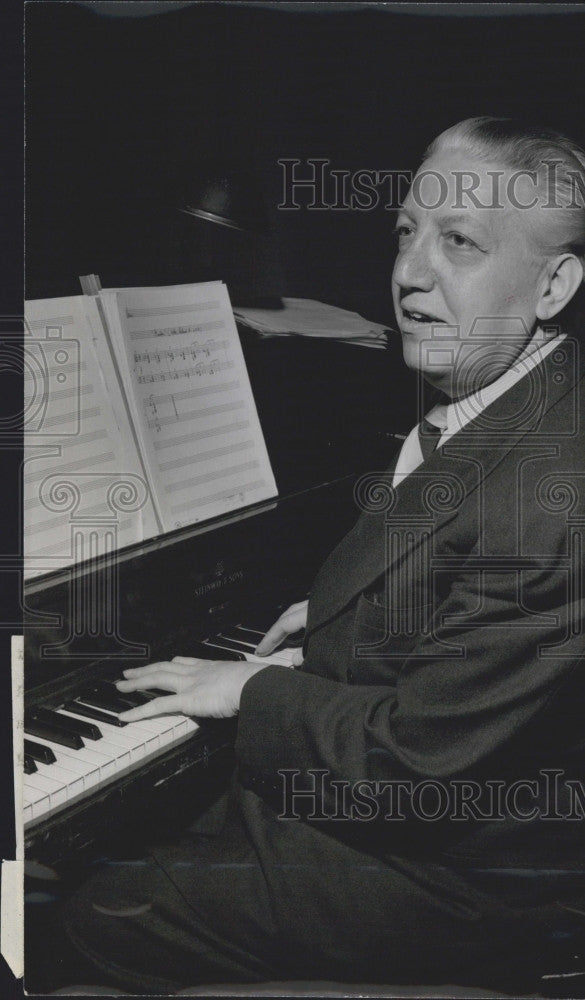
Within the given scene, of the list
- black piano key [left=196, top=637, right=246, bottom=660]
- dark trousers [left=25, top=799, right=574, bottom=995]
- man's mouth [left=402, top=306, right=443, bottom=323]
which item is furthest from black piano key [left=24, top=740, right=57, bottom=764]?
man's mouth [left=402, top=306, right=443, bottom=323]

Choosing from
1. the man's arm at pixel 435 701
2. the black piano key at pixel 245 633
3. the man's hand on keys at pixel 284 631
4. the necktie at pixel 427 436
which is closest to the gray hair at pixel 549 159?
the necktie at pixel 427 436

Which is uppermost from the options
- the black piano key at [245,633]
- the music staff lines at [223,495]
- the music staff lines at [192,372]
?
the music staff lines at [192,372]

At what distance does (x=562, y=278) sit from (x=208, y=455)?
70 cm

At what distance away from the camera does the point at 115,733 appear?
4.61ft

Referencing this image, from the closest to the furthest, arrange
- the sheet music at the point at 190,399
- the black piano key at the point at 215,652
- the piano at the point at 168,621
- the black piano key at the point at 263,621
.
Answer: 1. the piano at the point at 168,621
2. the sheet music at the point at 190,399
3. the black piano key at the point at 215,652
4. the black piano key at the point at 263,621

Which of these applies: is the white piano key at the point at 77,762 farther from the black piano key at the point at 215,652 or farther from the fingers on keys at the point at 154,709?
the black piano key at the point at 215,652

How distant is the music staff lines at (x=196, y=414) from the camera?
61.5 inches

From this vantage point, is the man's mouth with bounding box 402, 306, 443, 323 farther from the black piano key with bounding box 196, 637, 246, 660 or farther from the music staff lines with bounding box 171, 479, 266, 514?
the black piano key with bounding box 196, 637, 246, 660

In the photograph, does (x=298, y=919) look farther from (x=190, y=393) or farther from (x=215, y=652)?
(x=190, y=393)

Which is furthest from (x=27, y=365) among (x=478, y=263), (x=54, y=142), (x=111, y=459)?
(x=478, y=263)

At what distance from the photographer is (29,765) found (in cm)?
131

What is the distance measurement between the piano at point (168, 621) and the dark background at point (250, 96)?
0.40 m

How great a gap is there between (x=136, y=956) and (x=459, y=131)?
147cm

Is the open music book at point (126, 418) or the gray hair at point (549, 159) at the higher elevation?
the gray hair at point (549, 159)
